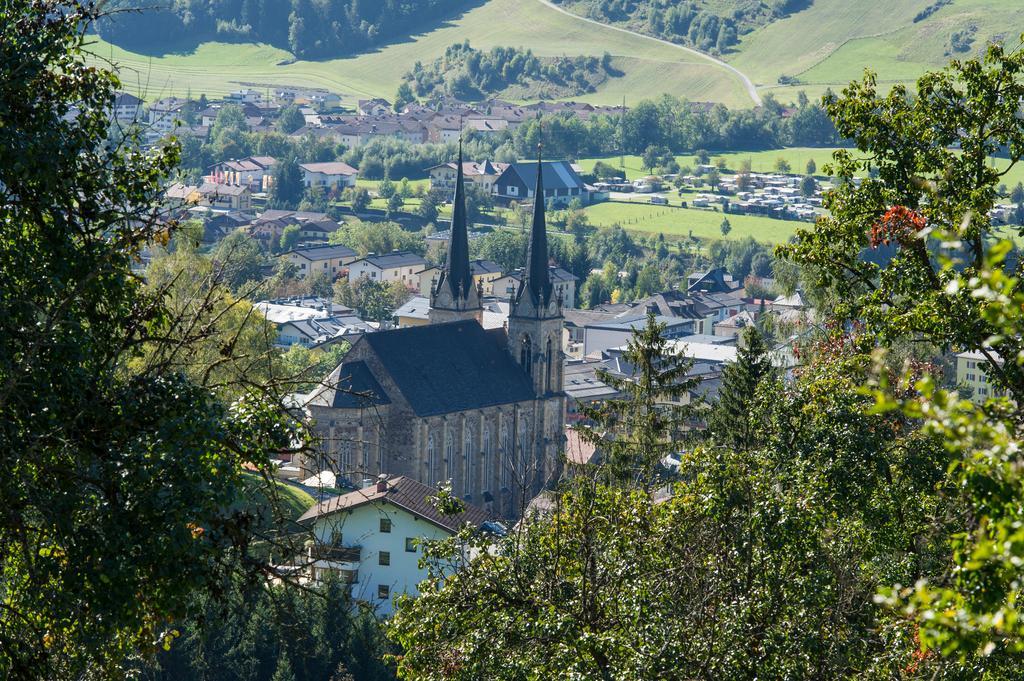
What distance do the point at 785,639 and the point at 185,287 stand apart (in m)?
44.4

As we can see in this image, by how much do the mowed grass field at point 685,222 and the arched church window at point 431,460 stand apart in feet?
263

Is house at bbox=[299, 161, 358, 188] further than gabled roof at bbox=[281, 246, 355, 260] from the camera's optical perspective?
Yes

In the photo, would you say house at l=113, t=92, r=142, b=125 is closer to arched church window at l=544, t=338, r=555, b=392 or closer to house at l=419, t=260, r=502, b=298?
arched church window at l=544, t=338, r=555, b=392

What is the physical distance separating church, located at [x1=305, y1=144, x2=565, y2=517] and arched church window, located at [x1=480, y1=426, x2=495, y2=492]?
1.5 inches

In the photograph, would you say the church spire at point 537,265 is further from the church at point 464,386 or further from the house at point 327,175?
the house at point 327,175

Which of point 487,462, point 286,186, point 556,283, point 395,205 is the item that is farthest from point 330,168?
point 487,462

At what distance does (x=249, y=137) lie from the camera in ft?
563

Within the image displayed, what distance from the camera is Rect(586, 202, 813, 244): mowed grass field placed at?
139m

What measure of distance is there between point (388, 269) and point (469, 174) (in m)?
51.6

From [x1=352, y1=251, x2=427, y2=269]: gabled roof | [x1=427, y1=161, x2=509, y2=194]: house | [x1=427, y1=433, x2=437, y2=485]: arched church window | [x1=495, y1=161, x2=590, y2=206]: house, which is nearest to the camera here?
[x1=427, y1=433, x2=437, y2=485]: arched church window

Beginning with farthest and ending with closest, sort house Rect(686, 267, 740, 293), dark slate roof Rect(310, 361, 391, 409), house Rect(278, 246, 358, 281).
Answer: house Rect(686, 267, 740, 293) → house Rect(278, 246, 358, 281) → dark slate roof Rect(310, 361, 391, 409)

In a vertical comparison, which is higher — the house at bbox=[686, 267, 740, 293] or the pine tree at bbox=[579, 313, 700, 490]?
the pine tree at bbox=[579, 313, 700, 490]

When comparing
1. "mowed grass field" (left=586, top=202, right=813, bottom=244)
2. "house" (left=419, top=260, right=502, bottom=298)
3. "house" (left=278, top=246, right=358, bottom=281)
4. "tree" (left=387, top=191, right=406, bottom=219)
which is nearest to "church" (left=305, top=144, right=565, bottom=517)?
"house" (left=419, top=260, right=502, bottom=298)

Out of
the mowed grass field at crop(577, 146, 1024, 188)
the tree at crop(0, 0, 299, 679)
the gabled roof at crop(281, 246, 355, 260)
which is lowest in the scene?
the gabled roof at crop(281, 246, 355, 260)
